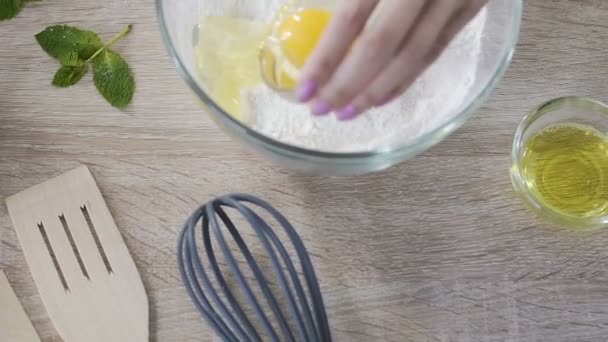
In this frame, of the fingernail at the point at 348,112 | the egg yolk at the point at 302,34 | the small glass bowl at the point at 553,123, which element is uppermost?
the small glass bowl at the point at 553,123

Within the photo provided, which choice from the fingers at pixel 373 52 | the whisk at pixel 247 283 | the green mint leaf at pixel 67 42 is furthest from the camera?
the green mint leaf at pixel 67 42

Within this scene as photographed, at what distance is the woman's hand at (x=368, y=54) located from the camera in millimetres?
501

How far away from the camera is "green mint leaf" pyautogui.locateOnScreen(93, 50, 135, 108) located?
70 centimetres

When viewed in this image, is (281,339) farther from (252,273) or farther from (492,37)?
(492,37)

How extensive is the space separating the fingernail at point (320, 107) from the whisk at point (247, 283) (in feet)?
0.43

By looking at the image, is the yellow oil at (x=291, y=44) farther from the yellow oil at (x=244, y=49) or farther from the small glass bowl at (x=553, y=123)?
the small glass bowl at (x=553, y=123)

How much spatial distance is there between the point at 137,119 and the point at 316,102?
243 millimetres

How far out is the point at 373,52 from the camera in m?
0.50

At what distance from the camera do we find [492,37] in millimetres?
642

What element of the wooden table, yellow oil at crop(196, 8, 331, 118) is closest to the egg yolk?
yellow oil at crop(196, 8, 331, 118)

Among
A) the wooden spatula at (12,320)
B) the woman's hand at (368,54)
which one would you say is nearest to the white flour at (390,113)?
the woman's hand at (368,54)

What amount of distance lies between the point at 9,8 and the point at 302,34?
0.30 metres

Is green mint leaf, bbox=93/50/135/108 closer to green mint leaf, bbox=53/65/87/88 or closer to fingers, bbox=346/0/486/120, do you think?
green mint leaf, bbox=53/65/87/88

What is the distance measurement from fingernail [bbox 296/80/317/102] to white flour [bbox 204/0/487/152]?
0.35ft
